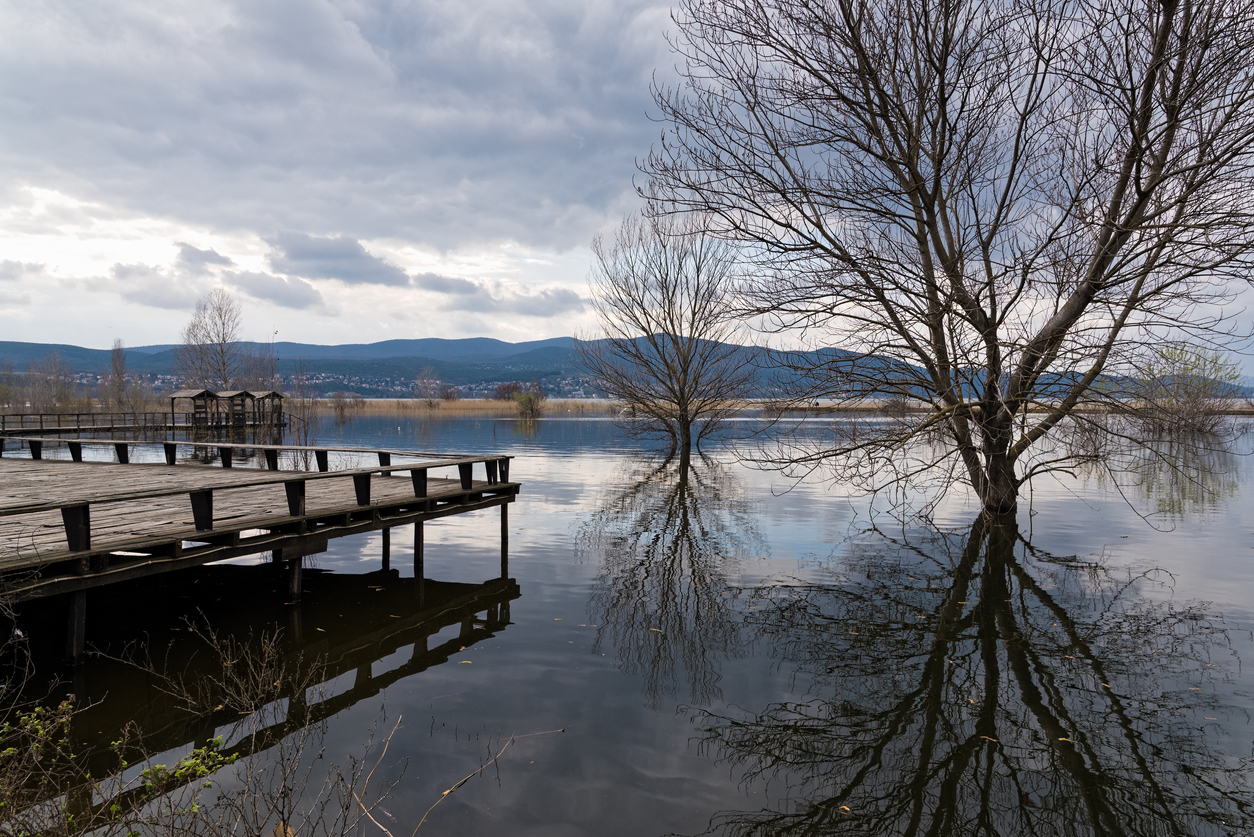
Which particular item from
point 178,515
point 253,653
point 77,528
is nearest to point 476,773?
point 253,653

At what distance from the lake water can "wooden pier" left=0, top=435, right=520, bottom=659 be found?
3.26ft

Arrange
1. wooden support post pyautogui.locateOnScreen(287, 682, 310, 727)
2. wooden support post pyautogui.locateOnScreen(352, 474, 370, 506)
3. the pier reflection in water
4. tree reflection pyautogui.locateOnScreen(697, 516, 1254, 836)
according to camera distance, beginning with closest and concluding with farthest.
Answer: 1. tree reflection pyautogui.locateOnScreen(697, 516, 1254, 836)
2. the pier reflection in water
3. wooden support post pyautogui.locateOnScreen(287, 682, 310, 727)
4. wooden support post pyautogui.locateOnScreen(352, 474, 370, 506)

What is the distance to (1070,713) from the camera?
6574 mm

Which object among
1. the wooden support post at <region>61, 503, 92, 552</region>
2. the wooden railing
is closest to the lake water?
the wooden support post at <region>61, 503, 92, 552</region>

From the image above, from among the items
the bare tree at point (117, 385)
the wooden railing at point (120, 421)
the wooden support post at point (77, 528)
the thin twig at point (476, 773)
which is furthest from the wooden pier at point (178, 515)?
the bare tree at point (117, 385)

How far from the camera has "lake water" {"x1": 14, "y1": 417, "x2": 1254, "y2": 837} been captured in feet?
17.2

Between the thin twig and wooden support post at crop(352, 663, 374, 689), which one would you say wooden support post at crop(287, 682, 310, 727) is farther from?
the thin twig

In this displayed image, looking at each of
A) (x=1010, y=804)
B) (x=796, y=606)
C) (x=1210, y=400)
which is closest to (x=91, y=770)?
(x=1010, y=804)

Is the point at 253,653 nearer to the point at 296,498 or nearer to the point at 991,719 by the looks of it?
the point at 296,498

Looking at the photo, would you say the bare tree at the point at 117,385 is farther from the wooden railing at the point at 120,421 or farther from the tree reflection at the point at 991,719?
the tree reflection at the point at 991,719

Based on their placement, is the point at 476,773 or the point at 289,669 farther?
the point at 289,669

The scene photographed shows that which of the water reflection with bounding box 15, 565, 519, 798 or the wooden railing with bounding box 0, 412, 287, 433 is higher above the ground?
the wooden railing with bounding box 0, 412, 287, 433

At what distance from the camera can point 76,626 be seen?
24.9ft

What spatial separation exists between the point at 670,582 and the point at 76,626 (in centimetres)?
749
